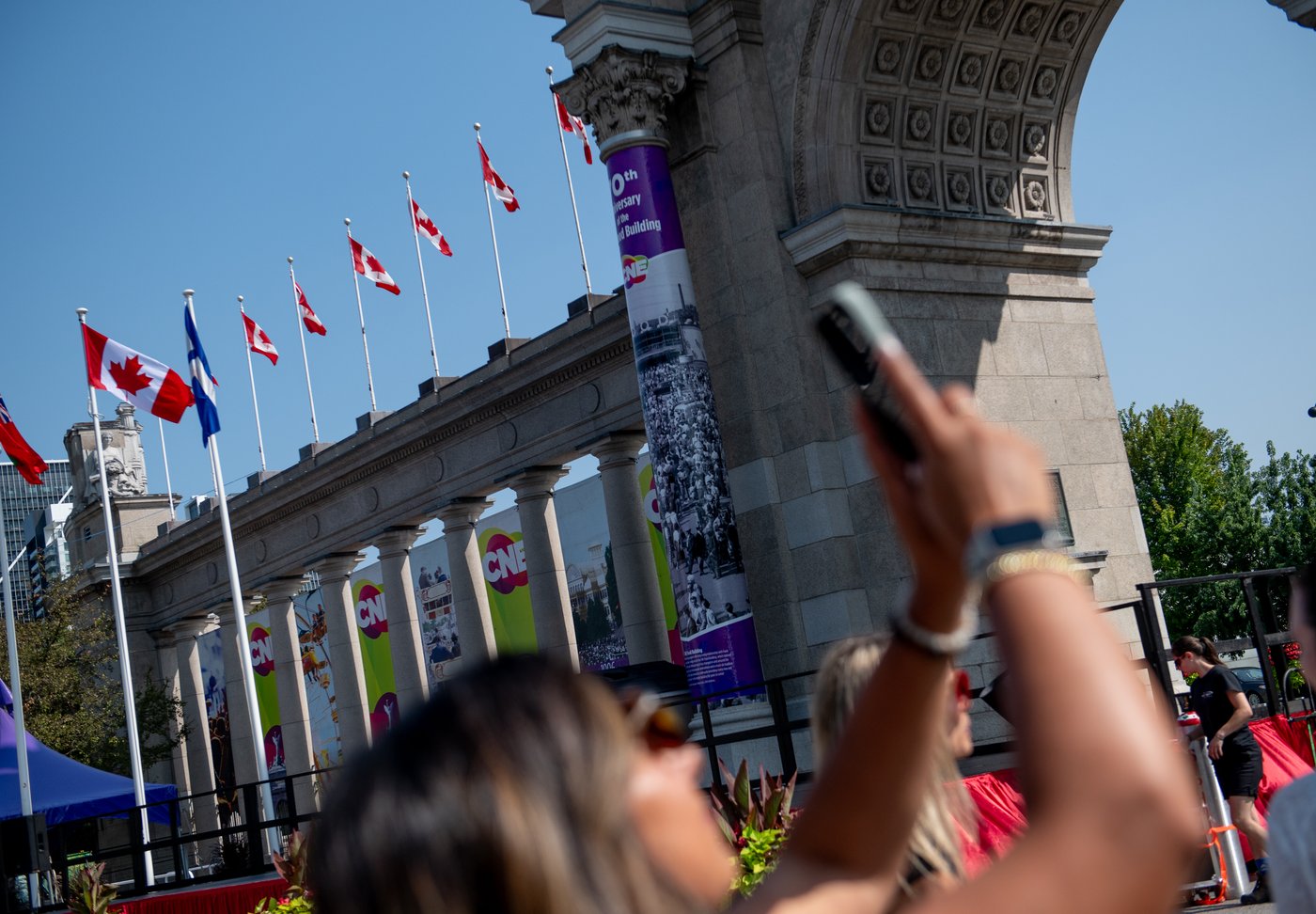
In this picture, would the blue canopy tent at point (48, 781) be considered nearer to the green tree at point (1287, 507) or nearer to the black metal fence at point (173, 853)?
the black metal fence at point (173, 853)

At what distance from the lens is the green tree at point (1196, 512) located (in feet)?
181

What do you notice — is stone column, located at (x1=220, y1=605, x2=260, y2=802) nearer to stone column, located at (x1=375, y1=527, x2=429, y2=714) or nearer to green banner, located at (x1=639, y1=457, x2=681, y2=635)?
stone column, located at (x1=375, y1=527, x2=429, y2=714)

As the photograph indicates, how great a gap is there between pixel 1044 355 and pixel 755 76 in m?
5.34

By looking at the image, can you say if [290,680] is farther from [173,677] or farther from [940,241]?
[940,241]

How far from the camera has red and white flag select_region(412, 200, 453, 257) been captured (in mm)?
34000

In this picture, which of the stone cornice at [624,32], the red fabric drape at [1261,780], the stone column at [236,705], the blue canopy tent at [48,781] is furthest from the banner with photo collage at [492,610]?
the red fabric drape at [1261,780]

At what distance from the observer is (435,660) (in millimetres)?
45219

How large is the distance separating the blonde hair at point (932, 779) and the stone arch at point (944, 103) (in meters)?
14.5

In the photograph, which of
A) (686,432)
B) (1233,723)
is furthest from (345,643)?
(1233,723)

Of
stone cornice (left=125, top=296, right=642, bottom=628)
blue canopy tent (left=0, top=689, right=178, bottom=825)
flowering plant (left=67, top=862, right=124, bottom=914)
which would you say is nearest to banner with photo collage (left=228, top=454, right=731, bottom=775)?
stone cornice (left=125, top=296, right=642, bottom=628)

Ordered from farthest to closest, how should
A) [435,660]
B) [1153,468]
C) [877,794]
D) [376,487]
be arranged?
[1153,468] → [435,660] → [376,487] → [877,794]

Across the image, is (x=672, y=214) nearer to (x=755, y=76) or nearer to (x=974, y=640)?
A: (x=755, y=76)

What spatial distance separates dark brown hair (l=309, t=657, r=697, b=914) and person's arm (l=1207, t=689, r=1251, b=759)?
1050 centimetres

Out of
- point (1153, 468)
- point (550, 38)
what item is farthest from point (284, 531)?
point (1153, 468)
